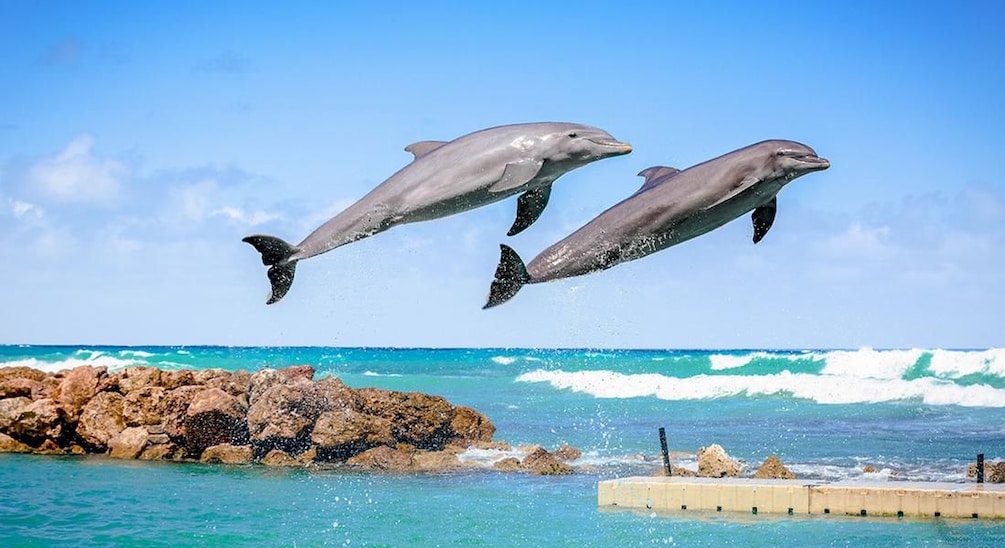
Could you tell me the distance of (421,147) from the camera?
717 centimetres

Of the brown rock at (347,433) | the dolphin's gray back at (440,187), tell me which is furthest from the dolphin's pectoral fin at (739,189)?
the brown rock at (347,433)

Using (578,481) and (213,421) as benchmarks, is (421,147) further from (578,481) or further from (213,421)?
(213,421)

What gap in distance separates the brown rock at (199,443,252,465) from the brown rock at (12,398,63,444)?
13.2 ft

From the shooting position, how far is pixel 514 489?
94.3 feet

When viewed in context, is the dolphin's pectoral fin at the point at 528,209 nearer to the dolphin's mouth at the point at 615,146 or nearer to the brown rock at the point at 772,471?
the dolphin's mouth at the point at 615,146

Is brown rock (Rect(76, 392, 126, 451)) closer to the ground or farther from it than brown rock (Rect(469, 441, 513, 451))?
farther from it

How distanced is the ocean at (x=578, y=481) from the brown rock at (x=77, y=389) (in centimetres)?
148

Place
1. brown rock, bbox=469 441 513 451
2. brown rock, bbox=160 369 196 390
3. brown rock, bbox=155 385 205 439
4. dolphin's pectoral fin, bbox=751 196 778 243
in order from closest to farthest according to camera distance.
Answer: dolphin's pectoral fin, bbox=751 196 778 243 < brown rock, bbox=155 385 205 439 < brown rock, bbox=160 369 196 390 < brown rock, bbox=469 441 513 451

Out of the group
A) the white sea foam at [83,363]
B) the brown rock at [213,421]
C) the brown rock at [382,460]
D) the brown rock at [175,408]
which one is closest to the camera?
the brown rock at [382,460]

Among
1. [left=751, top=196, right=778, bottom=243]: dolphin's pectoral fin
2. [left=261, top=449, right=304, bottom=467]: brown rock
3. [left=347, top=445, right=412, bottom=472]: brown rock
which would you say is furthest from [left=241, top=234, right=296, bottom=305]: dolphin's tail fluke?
[left=261, top=449, right=304, bottom=467]: brown rock

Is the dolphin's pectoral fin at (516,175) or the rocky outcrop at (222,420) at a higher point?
the dolphin's pectoral fin at (516,175)

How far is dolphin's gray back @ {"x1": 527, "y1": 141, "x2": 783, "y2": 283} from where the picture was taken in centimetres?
645

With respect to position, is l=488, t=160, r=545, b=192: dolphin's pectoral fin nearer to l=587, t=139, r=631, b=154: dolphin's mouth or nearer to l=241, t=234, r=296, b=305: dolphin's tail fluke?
l=587, t=139, r=631, b=154: dolphin's mouth

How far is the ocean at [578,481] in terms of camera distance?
22.7 metres
